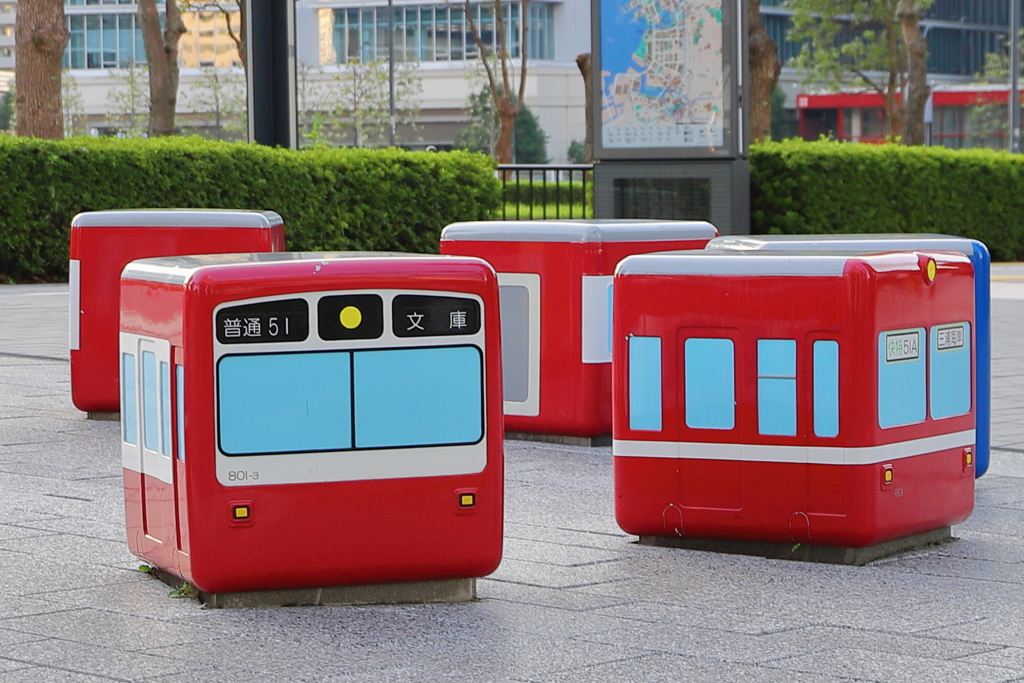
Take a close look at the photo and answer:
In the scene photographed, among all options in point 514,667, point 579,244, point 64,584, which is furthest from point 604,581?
point 579,244

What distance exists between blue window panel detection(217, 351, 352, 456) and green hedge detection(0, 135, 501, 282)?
14.3m

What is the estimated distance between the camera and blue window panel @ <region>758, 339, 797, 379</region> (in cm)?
560

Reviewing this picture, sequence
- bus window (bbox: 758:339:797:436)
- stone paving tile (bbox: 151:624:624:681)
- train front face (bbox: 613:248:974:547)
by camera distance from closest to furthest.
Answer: stone paving tile (bbox: 151:624:624:681) < train front face (bbox: 613:248:974:547) < bus window (bbox: 758:339:797:436)

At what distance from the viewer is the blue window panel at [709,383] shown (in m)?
5.70

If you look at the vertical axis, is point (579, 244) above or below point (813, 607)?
above

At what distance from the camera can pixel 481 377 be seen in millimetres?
4953

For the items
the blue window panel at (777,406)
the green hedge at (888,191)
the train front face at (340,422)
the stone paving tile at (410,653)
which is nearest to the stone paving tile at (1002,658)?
the stone paving tile at (410,653)

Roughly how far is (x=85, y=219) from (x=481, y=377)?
4.58 metres

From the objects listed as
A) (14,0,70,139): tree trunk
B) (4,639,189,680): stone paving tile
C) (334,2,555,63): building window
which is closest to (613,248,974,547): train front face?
(4,639,189,680): stone paving tile

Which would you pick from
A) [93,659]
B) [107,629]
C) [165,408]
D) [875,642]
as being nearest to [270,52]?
[165,408]

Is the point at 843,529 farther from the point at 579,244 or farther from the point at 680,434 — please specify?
the point at 579,244

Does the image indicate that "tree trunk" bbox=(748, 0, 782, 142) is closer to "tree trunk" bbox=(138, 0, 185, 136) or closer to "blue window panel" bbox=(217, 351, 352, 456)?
"tree trunk" bbox=(138, 0, 185, 136)

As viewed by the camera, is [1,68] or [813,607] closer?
[813,607]

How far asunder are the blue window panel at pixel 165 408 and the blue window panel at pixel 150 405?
0.05 metres
